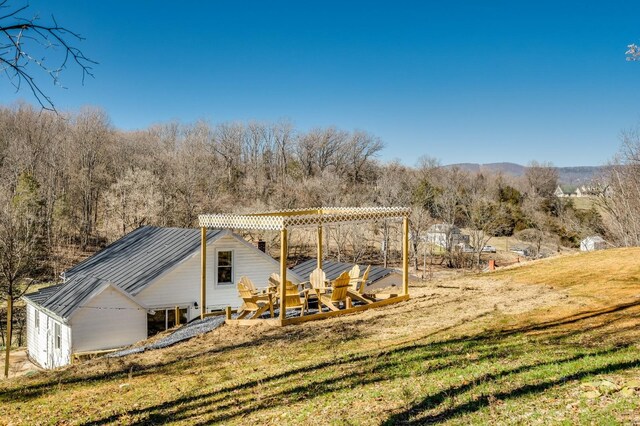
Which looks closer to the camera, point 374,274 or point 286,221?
point 286,221

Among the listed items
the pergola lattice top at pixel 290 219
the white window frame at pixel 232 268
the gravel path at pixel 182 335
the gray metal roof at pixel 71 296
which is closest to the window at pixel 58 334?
the gray metal roof at pixel 71 296

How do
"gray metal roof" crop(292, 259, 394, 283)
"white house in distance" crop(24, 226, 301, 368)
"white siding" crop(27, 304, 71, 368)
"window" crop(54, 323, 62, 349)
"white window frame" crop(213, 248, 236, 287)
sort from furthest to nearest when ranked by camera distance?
"gray metal roof" crop(292, 259, 394, 283) < "white window frame" crop(213, 248, 236, 287) < "window" crop(54, 323, 62, 349) < "white siding" crop(27, 304, 71, 368) < "white house in distance" crop(24, 226, 301, 368)

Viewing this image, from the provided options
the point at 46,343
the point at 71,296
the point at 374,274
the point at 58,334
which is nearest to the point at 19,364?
the point at 46,343

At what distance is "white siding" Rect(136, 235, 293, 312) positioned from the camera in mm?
19969

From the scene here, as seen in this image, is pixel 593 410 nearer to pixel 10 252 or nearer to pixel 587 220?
pixel 10 252

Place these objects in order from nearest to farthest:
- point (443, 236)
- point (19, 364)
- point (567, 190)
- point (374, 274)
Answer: point (19, 364) < point (374, 274) < point (443, 236) < point (567, 190)

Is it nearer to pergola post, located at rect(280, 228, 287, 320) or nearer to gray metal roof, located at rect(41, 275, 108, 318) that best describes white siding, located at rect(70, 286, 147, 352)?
gray metal roof, located at rect(41, 275, 108, 318)

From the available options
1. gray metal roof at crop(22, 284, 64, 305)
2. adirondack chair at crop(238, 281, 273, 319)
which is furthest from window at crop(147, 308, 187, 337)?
adirondack chair at crop(238, 281, 273, 319)

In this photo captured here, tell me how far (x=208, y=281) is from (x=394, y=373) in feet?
47.6

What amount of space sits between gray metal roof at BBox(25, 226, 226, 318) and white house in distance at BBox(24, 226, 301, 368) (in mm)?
39

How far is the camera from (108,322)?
19.0 m

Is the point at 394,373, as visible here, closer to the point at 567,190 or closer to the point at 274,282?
the point at 274,282

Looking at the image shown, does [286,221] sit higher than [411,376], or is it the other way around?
[286,221]

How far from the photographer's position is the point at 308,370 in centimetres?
816
